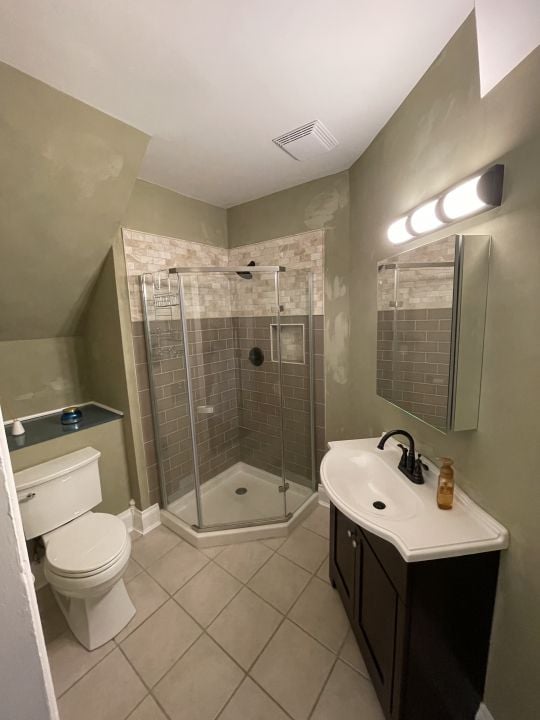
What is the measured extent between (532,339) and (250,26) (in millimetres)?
1389

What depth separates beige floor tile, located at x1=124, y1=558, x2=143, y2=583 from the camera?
1828mm

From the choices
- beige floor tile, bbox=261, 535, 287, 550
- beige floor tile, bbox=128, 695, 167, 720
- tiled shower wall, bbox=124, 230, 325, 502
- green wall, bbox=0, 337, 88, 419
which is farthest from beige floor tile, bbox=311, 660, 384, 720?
green wall, bbox=0, 337, 88, 419

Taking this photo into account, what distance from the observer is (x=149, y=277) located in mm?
2072

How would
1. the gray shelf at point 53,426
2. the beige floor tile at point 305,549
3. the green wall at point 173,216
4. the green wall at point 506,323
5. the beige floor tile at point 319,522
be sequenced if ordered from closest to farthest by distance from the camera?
the green wall at point 506,323 < the gray shelf at point 53,426 < the beige floor tile at point 305,549 < the green wall at point 173,216 < the beige floor tile at point 319,522

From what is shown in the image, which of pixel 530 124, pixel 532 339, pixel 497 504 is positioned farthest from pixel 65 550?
pixel 530 124

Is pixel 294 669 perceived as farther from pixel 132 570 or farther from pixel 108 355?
pixel 108 355

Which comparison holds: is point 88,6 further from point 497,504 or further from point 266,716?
point 266,716

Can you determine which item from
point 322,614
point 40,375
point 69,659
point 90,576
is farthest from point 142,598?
point 40,375

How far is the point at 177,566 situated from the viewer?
1.90m

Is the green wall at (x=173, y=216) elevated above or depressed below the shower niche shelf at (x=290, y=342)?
above

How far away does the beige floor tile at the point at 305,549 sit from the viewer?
1.89 meters

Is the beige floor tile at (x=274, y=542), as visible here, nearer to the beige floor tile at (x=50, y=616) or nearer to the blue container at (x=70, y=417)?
the beige floor tile at (x=50, y=616)

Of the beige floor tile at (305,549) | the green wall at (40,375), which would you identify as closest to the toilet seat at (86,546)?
the green wall at (40,375)

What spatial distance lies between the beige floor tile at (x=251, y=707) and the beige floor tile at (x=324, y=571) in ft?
2.10
